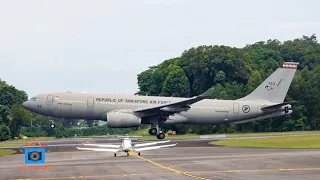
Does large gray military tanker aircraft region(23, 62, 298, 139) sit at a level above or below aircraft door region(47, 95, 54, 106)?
below

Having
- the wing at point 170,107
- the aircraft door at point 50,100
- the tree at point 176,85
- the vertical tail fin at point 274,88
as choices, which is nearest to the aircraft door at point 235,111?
the vertical tail fin at point 274,88

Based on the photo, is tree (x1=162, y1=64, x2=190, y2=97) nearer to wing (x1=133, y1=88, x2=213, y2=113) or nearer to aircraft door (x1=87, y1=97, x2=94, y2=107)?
wing (x1=133, y1=88, x2=213, y2=113)

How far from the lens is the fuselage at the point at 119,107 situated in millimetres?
53344

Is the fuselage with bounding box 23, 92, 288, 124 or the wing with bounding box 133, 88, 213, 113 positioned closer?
the wing with bounding box 133, 88, 213, 113

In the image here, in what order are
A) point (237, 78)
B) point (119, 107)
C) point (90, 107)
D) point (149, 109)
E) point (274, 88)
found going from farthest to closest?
point (237, 78), point (274, 88), point (119, 107), point (90, 107), point (149, 109)

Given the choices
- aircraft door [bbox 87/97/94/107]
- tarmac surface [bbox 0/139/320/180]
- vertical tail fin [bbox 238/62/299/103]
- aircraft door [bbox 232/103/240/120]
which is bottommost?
tarmac surface [bbox 0/139/320/180]

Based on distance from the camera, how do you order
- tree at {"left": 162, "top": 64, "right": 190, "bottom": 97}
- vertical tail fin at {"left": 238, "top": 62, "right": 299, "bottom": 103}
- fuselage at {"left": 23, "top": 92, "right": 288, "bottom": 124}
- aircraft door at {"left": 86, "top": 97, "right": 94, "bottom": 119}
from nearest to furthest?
aircraft door at {"left": 86, "top": 97, "right": 94, "bottom": 119} < fuselage at {"left": 23, "top": 92, "right": 288, "bottom": 124} < vertical tail fin at {"left": 238, "top": 62, "right": 299, "bottom": 103} < tree at {"left": 162, "top": 64, "right": 190, "bottom": 97}

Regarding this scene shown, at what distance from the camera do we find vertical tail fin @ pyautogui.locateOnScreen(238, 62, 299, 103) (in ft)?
194

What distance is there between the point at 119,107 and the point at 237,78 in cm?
6287

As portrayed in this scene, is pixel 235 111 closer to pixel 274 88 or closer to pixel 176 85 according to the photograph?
pixel 274 88

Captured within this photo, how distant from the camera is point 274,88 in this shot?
196 ft

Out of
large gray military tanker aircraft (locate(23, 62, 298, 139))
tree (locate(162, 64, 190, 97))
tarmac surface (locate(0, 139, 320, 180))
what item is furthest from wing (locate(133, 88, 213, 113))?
tree (locate(162, 64, 190, 97))

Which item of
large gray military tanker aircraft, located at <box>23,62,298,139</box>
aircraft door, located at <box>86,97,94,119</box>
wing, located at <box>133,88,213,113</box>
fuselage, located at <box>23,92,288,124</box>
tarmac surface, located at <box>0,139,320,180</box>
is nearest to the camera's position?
tarmac surface, located at <box>0,139,320,180</box>


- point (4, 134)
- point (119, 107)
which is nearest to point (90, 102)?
point (119, 107)
